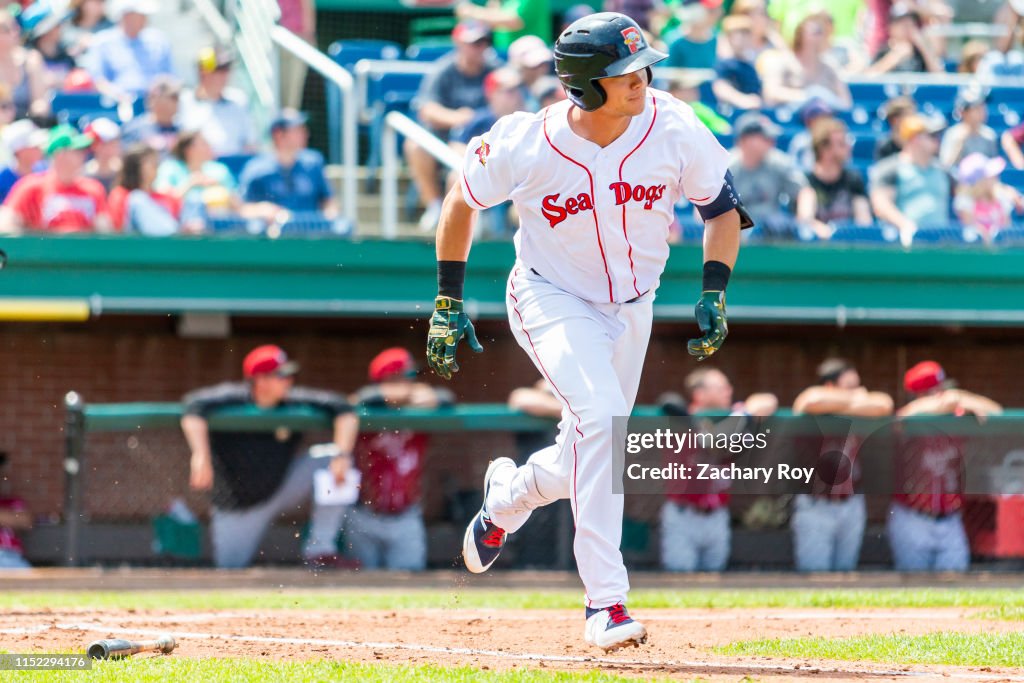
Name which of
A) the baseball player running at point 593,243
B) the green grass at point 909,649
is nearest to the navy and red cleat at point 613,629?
the baseball player running at point 593,243

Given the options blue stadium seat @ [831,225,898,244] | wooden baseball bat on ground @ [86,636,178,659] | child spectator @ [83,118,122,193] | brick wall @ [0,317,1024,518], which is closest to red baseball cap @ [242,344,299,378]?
brick wall @ [0,317,1024,518]

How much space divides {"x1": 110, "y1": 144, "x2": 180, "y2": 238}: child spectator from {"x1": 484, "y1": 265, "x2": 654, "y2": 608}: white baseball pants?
5249mm

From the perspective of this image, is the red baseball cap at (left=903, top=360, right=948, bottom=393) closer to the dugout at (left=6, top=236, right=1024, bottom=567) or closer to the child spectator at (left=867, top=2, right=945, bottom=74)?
the dugout at (left=6, top=236, right=1024, bottom=567)

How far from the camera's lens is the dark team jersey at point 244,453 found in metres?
9.12

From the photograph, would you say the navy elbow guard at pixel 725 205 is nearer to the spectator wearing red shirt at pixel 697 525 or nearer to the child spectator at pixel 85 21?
the spectator wearing red shirt at pixel 697 525

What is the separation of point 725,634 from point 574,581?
341 cm

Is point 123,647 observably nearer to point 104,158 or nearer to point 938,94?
point 104,158

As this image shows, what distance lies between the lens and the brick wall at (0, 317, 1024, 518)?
1062 cm

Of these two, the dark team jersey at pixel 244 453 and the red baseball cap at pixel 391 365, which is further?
the red baseball cap at pixel 391 365

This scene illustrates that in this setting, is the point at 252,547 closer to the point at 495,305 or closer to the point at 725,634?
the point at 495,305

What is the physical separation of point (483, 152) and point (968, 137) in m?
7.80

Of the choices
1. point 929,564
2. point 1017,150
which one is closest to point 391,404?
point 929,564

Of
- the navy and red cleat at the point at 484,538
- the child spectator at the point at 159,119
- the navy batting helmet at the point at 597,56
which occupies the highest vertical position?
the child spectator at the point at 159,119

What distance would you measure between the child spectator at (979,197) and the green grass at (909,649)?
20.5 ft
